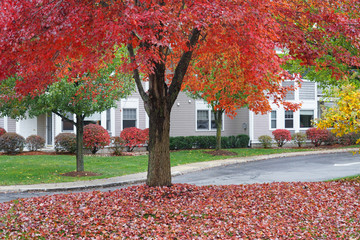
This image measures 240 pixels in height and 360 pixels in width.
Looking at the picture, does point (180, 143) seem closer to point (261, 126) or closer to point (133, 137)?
point (133, 137)

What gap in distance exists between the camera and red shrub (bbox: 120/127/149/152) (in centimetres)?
Result: 2505

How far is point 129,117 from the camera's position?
2683cm

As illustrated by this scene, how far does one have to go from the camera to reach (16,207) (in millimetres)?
8805

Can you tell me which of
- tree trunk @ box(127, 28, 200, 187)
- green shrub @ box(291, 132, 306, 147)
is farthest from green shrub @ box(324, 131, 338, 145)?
tree trunk @ box(127, 28, 200, 187)

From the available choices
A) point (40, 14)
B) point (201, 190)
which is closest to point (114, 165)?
point (201, 190)

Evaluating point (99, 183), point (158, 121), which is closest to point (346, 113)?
point (158, 121)

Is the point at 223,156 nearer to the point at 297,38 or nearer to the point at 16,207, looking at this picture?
the point at 297,38

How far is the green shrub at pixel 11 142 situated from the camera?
2322 centimetres

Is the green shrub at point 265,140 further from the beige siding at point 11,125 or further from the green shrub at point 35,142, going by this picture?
the beige siding at point 11,125

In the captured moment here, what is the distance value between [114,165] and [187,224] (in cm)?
1169

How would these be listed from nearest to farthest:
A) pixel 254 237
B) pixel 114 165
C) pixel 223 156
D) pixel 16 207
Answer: pixel 254 237
pixel 16 207
pixel 114 165
pixel 223 156

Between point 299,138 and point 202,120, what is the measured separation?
7574 millimetres

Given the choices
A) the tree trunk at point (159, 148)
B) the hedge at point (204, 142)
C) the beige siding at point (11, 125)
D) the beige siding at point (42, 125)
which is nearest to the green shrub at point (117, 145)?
the hedge at point (204, 142)

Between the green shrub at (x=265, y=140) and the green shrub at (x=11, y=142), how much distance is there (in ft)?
54.4
